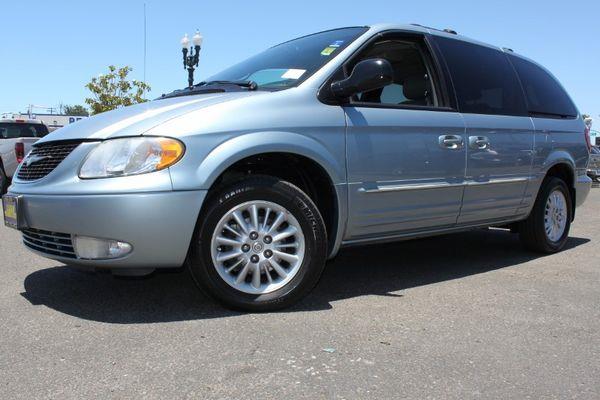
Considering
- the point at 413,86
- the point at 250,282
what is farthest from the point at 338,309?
the point at 413,86

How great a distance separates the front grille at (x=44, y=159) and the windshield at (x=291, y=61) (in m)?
1.28

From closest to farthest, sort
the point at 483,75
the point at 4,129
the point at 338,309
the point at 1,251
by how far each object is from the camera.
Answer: the point at 338,309
the point at 483,75
the point at 1,251
the point at 4,129

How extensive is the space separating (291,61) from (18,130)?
1033 cm

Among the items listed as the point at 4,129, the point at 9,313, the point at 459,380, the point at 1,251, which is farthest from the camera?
the point at 4,129

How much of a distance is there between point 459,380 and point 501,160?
2.65 m

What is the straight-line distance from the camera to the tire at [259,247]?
3.29m

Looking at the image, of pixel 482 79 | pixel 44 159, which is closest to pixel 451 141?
pixel 482 79

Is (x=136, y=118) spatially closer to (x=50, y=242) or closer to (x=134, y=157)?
(x=134, y=157)

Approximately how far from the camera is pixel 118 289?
3.89 meters

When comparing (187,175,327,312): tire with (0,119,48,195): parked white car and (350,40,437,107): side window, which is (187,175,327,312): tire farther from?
(0,119,48,195): parked white car

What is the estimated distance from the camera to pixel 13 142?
1162 cm

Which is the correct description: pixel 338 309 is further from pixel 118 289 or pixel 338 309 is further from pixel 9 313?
pixel 9 313

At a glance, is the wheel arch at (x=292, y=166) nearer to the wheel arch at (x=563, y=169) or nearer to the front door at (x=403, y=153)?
the front door at (x=403, y=153)

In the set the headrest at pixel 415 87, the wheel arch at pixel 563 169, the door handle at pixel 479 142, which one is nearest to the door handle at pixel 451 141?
the door handle at pixel 479 142
